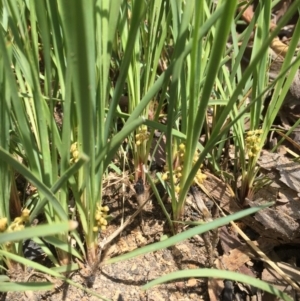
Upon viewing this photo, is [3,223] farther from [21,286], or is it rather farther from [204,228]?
[204,228]

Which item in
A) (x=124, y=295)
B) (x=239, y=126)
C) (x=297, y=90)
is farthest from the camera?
(x=297, y=90)

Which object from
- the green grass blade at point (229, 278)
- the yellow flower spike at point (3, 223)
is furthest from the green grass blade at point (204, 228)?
the yellow flower spike at point (3, 223)

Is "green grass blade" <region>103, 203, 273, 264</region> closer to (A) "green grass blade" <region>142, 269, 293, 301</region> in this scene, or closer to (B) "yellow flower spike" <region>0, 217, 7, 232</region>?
(A) "green grass blade" <region>142, 269, 293, 301</region>

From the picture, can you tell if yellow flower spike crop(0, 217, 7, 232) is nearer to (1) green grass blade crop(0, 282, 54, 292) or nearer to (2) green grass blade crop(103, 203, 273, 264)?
(1) green grass blade crop(0, 282, 54, 292)

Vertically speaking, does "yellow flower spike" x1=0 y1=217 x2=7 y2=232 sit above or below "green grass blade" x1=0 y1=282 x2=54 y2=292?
above

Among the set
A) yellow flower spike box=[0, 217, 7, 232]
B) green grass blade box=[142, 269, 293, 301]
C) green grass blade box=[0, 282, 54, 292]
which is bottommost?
green grass blade box=[0, 282, 54, 292]

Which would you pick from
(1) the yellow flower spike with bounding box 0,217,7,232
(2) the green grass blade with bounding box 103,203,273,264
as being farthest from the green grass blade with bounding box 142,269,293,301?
(1) the yellow flower spike with bounding box 0,217,7,232

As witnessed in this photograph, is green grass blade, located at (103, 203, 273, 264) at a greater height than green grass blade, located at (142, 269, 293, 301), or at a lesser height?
greater

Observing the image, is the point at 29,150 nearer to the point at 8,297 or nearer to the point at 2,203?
the point at 2,203

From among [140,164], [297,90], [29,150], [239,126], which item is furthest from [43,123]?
[297,90]

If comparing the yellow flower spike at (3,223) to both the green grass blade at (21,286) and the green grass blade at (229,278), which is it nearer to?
the green grass blade at (21,286)

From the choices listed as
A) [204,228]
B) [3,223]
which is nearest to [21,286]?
[3,223]
